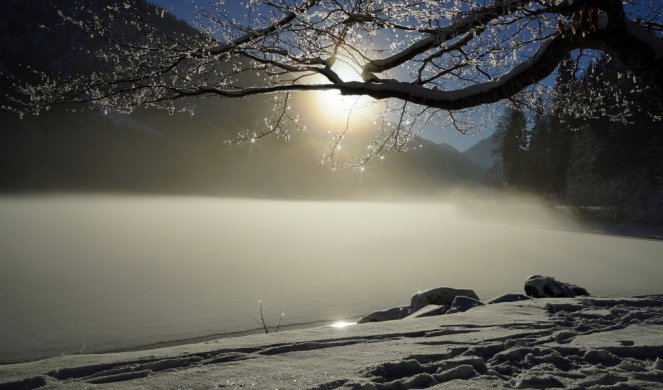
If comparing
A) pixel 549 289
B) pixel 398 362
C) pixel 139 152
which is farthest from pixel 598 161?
pixel 139 152

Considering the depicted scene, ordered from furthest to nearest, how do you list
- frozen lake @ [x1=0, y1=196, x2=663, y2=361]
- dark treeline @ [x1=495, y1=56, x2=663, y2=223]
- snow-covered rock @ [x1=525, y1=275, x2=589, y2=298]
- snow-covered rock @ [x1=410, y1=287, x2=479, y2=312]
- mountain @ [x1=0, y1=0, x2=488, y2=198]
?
mountain @ [x1=0, y1=0, x2=488, y2=198]
dark treeline @ [x1=495, y1=56, x2=663, y2=223]
snow-covered rock @ [x1=525, y1=275, x2=589, y2=298]
snow-covered rock @ [x1=410, y1=287, x2=479, y2=312]
frozen lake @ [x1=0, y1=196, x2=663, y2=361]

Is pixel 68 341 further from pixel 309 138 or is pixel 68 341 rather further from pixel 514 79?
pixel 309 138

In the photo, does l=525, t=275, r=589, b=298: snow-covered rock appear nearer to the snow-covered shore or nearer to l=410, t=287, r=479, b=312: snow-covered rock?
l=410, t=287, r=479, b=312: snow-covered rock

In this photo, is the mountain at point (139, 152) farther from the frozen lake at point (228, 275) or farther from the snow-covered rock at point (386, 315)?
the snow-covered rock at point (386, 315)

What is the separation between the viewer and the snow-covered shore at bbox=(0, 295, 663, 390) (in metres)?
2.63

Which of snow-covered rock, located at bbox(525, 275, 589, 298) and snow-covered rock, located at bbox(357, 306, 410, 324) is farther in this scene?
snow-covered rock, located at bbox(525, 275, 589, 298)

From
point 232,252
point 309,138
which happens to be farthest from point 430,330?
point 309,138

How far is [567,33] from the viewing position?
10.8 feet

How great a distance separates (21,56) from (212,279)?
132969 millimetres

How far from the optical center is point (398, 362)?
2918 millimetres

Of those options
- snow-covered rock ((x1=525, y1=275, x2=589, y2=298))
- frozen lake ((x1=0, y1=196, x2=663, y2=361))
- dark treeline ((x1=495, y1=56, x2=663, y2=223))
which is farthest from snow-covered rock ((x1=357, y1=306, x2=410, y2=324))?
dark treeline ((x1=495, y1=56, x2=663, y2=223))

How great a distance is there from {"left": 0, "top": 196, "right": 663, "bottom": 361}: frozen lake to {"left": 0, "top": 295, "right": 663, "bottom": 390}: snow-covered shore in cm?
279

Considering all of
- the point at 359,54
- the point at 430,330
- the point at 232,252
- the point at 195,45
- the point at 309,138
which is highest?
the point at 309,138

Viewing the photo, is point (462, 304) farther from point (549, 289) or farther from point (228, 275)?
point (228, 275)
